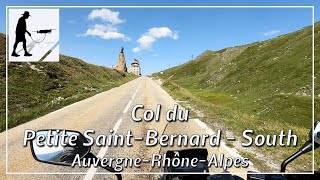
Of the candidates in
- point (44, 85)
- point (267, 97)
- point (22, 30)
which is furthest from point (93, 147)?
point (267, 97)

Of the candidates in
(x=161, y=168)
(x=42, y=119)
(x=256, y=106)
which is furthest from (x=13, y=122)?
(x=256, y=106)

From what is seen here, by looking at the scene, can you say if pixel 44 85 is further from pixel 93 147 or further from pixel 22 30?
pixel 22 30

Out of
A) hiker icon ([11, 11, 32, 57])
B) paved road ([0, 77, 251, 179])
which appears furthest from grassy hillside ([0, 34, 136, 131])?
hiker icon ([11, 11, 32, 57])

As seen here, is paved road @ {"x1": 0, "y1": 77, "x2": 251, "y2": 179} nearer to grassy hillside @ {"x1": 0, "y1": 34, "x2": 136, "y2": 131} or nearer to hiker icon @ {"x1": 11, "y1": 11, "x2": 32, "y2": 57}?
grassy hillside @ {"x1": 0, "y1": 34, "x2": 136, "y2": 131}

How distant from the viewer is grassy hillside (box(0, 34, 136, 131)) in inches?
768

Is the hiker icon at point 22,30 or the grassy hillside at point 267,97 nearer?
the hiker icon at point 22,30

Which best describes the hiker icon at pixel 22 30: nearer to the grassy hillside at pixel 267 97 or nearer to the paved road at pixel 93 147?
the paved road at pixel 93 147

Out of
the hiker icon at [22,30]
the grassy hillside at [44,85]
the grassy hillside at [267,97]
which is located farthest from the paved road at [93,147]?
the hiker icon at [22,30]

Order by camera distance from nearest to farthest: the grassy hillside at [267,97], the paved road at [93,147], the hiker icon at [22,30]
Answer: the hiker icon at [22,30] < the paved road at [93,147] < the grassy hillside at [267,97]

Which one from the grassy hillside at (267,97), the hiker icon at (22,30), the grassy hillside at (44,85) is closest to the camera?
the hiker icon at (22,30)

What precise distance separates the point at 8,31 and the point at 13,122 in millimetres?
10429

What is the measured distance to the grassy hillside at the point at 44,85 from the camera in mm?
19500

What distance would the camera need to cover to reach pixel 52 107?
19.3 meters

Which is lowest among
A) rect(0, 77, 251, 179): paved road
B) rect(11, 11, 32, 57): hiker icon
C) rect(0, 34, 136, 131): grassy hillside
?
rect(0, 77, 251, 179): paved road
